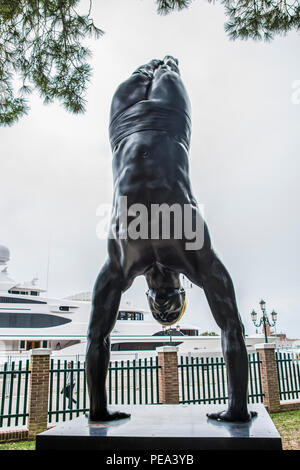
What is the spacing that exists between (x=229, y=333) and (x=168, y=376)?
8.48 meters

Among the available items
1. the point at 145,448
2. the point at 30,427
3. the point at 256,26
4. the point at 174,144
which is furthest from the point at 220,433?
the point at 30,427

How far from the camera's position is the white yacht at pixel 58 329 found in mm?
29766

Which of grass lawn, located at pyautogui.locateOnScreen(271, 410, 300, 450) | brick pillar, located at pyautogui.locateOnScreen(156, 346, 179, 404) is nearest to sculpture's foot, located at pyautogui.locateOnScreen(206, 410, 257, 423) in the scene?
grass lawn, located at pyautogui.locateOnScreen(271, 410, 300, 450)

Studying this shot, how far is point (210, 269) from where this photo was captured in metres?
2.67

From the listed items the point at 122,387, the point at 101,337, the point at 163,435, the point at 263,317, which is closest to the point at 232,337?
the point at 163,435

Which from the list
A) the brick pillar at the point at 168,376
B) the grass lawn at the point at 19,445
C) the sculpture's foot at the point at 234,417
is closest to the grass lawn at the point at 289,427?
the brick pillar at the point at 168,376

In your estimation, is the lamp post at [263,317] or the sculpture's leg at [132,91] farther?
the lamp post at [263,317]

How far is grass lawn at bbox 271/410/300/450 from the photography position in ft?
24.2

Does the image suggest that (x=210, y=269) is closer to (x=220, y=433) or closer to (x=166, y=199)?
(x=166, y=199)

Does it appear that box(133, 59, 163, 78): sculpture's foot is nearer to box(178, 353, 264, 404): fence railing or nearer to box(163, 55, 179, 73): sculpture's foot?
box(163, 55, 179, 73): sculpture's foot

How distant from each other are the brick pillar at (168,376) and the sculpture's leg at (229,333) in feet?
26.3

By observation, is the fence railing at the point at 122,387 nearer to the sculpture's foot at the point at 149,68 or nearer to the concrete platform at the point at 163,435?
the concrete platform at the point at 163,435

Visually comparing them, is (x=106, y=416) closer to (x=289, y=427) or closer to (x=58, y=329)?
(x=289, y=427)

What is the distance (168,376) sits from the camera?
1042cm
